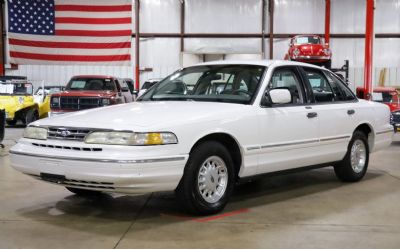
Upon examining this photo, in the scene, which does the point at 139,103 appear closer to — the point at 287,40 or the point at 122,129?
the point at 122,129

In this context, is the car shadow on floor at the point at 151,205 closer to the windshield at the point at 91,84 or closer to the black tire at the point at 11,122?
the windshield at the point at 91,84

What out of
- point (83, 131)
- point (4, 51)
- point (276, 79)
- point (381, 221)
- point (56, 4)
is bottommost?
point (381, 221)

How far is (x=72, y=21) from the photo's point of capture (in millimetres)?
23156

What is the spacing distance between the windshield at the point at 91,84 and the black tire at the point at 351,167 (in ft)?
28.4

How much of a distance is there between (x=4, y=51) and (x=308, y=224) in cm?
2198

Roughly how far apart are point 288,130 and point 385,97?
1083 cm

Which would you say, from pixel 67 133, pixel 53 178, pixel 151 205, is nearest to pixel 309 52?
pixel 151 205

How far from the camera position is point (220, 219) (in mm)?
4664

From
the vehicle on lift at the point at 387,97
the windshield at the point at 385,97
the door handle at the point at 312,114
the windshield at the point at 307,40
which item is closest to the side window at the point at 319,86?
the door handle at the point at 312,114

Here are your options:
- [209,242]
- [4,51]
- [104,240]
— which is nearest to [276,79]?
[209,242]

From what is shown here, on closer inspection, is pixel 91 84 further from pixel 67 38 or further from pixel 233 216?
pixel 233 216

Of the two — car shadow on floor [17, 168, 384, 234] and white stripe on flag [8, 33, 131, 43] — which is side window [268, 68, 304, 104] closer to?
car shadow on floor [17, 168, 384, 234]

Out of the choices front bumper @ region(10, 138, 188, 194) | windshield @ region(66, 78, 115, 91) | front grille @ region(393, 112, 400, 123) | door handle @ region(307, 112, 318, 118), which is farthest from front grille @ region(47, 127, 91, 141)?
windshield @ region(66, 78, 115, 91)

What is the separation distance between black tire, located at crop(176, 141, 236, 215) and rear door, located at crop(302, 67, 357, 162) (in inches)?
57.7
